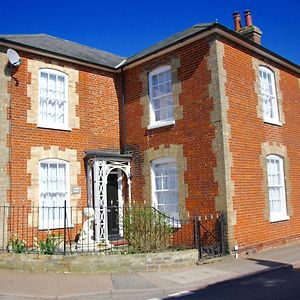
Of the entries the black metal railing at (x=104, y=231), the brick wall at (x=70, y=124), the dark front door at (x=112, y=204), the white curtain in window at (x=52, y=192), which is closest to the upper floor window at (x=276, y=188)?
the black metal railing at (x=104, y=231)

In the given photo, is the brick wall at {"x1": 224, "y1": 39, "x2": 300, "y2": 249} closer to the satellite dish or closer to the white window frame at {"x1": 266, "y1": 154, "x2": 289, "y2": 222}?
the white window frame at {"x1": 266, "y1": 154, "x2": 289, "y2": 222}

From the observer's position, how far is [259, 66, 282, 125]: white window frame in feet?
44.3

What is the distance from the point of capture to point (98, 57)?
52.0 ft

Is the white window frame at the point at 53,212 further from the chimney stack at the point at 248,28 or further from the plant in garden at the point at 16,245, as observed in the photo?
the chimney stack at the point at 248,28

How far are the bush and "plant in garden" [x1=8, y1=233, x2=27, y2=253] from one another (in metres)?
2.79

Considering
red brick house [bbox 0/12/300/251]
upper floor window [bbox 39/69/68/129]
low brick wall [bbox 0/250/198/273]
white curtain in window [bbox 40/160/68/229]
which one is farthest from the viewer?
upper floor window [bbox 39/69/68/129]

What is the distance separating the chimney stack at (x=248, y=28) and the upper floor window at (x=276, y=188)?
4.93 metres

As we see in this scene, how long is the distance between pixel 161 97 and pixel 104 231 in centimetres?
505

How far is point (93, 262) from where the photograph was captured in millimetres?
9195

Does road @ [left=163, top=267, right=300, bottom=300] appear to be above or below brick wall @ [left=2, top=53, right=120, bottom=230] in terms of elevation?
below

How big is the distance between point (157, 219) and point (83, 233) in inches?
103

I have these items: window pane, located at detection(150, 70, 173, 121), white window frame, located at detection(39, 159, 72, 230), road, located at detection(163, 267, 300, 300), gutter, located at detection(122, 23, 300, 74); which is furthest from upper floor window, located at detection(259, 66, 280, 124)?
white window frame, located at detection(39, 159, 72, 230)

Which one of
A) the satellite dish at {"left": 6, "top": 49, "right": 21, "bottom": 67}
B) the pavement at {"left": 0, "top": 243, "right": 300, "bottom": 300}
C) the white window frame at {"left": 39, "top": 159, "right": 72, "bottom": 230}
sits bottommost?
the pavement at {"left": 0, "top": 243, "right": 300, "bottom": 300}

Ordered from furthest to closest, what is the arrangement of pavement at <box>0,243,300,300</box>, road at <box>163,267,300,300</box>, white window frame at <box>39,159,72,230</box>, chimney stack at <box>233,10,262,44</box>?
chimney stack at <box>233,10,262,44</box> < white window frame at <box>39,159,72,230</box> < pavement at <box>0,243,300,300</box> < road at <box>163,267,300,300</box>
